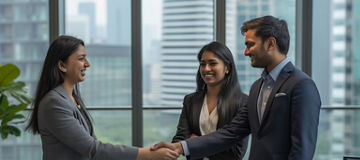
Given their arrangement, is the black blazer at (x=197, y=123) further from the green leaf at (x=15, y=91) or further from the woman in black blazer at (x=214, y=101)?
the green leaf at (x=15, y=91)

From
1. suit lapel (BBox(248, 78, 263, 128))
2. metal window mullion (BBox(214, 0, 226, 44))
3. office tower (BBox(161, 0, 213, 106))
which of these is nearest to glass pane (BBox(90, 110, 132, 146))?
office tower (BBox(161, 0, 213, 106))

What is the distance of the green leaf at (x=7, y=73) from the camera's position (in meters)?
3.29

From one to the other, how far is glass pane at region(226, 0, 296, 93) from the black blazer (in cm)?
155

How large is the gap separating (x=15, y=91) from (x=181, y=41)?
1.77m

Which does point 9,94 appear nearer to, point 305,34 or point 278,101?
point 278,101

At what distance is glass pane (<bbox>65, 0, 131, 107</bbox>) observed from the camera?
12.9 ft

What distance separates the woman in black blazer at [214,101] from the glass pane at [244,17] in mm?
1505

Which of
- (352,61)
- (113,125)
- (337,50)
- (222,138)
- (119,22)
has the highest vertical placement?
(119,22)

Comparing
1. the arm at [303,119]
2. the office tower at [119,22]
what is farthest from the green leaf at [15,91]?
the arm at [303,119]

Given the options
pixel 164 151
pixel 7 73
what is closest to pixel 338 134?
pixel 164 151

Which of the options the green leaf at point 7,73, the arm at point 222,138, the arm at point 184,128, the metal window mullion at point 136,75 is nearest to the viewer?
the arm at point 222,138

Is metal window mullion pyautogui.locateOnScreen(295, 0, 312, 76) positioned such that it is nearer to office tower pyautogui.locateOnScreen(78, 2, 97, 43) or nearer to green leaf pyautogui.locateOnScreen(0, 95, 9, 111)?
office tower pyautogui.locateOnScreen(78, 2, 97, 43)

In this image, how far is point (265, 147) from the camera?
5.61ft

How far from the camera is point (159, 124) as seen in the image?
4.00 metres
